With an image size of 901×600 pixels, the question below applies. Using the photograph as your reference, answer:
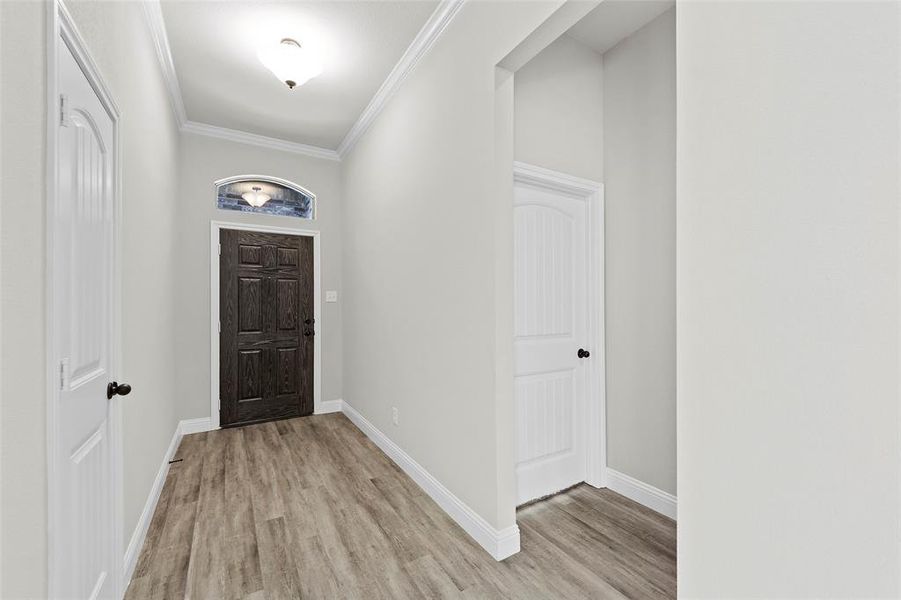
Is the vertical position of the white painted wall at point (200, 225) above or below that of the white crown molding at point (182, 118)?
below

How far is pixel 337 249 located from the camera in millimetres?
4664

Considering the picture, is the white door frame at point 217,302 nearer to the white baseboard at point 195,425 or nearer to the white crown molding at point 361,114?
the white baseboard at point 195,425

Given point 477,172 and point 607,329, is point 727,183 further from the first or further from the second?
point 607,329

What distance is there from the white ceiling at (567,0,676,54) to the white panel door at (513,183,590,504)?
102cm

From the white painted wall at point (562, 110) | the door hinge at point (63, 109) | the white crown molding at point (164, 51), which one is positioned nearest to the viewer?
the door hinge at point (63, 109)

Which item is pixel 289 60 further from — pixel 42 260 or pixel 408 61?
pixel 42 260

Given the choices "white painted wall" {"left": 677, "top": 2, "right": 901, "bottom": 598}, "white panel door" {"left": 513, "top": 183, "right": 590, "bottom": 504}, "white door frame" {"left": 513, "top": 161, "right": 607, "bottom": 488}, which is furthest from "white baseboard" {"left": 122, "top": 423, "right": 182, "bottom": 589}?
"white door frame" {"left": 513, "top": 161, "right": 607, "bottom": 488}

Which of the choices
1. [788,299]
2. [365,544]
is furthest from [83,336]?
[788,299]

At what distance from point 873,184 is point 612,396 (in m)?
2.11

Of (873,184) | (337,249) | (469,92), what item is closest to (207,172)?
(337,249)

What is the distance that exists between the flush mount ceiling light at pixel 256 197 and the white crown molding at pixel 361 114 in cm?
49

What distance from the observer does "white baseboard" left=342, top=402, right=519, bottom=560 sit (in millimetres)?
1991

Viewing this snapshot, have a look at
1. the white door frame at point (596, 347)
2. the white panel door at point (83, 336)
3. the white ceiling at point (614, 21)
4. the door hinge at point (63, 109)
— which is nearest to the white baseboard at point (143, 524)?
the white panel door at point (83, 336)

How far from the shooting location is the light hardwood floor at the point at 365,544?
5.83ft
